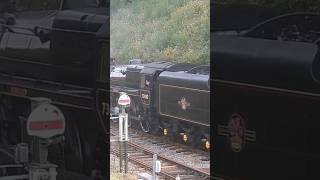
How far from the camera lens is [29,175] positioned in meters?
2.15

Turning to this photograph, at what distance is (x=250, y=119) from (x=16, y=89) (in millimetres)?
1104

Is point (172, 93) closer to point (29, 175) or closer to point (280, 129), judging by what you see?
point (29, 175)

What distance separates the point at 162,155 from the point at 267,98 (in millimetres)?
1936

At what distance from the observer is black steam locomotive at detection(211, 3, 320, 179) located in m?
1.50

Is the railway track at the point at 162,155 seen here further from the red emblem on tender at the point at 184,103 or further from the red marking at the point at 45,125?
the red marking at the point at 45,125

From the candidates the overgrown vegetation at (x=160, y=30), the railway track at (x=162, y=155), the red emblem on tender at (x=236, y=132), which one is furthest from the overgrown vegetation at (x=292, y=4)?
the railway track at (x=162, y=155)

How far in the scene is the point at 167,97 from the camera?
3.55m

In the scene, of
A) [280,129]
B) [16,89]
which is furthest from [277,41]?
[16,89]

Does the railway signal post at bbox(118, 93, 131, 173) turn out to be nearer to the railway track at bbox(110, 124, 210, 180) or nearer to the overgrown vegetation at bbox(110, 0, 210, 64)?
the railway track at bbox(110, 124, 210, 180)

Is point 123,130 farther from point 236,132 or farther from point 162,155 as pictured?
point 236,132

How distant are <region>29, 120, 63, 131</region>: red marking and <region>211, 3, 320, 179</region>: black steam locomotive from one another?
0.76 m

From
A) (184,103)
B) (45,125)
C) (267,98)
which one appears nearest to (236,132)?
(267,98)

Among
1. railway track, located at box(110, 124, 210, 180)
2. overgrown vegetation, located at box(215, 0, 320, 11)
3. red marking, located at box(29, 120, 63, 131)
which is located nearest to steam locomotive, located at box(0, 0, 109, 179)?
red marking, located at box(29, 120, 63, 131)

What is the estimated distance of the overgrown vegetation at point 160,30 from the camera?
276cm
